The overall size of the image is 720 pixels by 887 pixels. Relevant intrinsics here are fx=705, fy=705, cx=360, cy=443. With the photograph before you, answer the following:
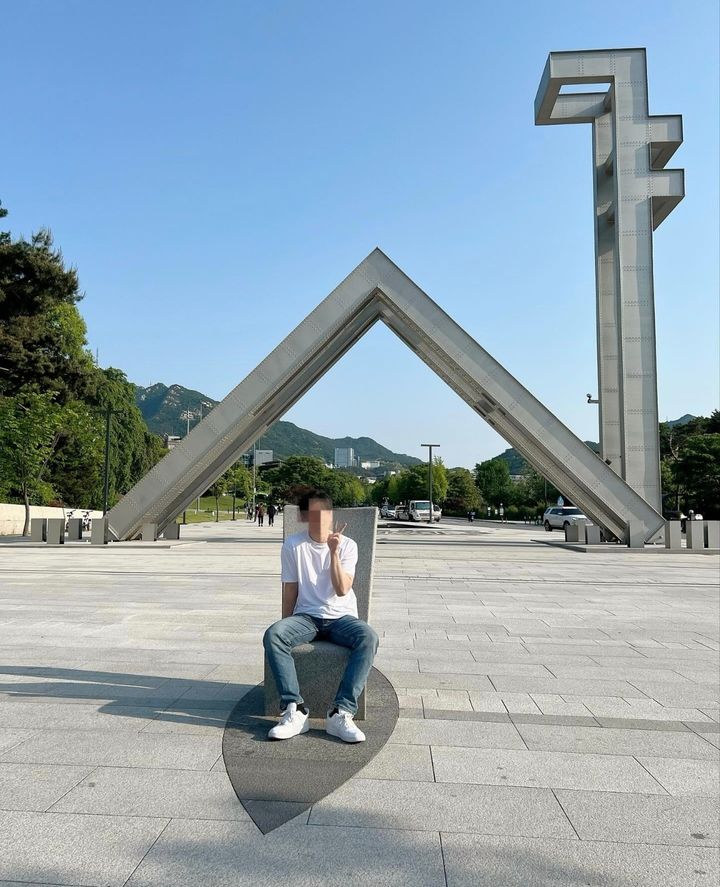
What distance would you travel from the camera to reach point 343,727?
415cm

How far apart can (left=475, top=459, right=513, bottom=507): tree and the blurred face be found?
300ft

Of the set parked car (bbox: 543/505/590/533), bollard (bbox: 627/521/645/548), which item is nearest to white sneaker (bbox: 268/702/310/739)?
bollard (bbox: 627/521/645/548)

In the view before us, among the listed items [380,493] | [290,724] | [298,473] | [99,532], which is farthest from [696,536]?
[380,493]

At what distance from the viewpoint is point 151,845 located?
2.96 metres

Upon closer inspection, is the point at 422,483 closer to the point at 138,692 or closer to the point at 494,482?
the point at 494,482

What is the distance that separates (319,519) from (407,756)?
1.53m

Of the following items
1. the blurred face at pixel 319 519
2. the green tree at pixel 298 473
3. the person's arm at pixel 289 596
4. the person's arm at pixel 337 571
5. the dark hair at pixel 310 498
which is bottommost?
the person's arm at pixel 289 596

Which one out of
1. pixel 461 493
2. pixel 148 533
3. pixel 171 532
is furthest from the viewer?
pixel 461 493

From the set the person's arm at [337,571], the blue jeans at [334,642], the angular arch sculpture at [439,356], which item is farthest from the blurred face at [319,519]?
the angular arch sculpture at [439,356]

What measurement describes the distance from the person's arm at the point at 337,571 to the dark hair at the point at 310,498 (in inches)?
9.8

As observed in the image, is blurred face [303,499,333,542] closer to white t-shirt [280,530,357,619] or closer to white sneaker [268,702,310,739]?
white t-shirt [280,530,357,619]

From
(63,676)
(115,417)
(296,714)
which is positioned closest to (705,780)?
(296,714)

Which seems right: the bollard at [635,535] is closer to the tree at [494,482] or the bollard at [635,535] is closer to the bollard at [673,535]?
the bollard at [673,535]

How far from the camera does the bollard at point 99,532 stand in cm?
2095
